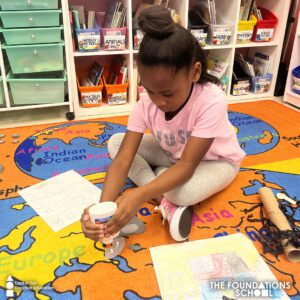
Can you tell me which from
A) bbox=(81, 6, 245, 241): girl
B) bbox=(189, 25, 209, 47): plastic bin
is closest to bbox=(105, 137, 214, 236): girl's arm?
bbox=(81, 6, 245, 241): girl

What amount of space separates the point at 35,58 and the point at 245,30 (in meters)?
1.24

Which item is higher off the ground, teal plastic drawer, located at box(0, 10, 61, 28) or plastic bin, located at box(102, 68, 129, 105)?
teal plastic drawer, located at box(0, 10, 61, 28)

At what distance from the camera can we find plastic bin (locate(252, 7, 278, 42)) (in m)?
2.00

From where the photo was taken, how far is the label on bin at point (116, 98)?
1893 millimetres

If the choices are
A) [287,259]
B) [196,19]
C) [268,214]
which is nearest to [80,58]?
[196,19]

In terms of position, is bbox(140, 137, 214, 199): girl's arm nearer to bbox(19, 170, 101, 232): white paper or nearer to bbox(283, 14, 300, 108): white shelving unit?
bbox(19, 170, 101, 232): white paper

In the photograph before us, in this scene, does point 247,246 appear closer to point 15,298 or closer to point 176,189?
point 176,189

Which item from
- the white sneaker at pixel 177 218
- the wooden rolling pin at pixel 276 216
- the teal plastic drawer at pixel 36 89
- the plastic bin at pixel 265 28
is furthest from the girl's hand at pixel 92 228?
the plastic bin at pixel 265 28

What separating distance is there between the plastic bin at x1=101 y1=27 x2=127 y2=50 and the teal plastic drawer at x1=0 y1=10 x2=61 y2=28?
0.27m

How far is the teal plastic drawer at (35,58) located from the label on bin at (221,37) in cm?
89

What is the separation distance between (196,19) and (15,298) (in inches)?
69.3

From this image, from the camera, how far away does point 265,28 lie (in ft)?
6.62

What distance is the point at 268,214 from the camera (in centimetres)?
99

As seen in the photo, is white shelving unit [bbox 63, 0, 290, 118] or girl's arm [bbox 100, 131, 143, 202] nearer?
girl's arm [bbox 100, 131, 143, 202]
